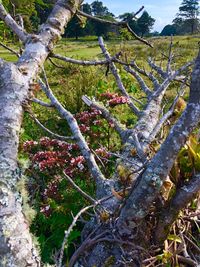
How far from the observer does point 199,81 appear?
2.20 meters

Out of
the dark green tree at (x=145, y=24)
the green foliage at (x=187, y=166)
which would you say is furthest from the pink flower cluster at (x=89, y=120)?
the dark green tree at (x=145, y=24)


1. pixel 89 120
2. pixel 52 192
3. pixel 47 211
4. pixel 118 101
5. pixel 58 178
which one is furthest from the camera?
pixel 118 101

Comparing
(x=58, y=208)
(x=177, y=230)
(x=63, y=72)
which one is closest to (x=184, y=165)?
(x=177, y=230)

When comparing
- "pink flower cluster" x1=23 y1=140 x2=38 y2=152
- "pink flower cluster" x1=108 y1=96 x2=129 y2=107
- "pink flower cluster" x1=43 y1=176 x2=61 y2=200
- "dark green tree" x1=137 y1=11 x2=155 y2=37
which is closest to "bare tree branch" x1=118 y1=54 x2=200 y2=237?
"pink flower cluster" x1=43 y1=176 x2=61 y2=200

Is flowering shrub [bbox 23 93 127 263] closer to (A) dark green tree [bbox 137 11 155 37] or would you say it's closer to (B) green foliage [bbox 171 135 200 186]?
(B) green foliage [bbox 171 135 200 186]

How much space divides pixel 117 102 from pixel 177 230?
2.81 meters

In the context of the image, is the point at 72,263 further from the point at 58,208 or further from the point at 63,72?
the point at 63,72

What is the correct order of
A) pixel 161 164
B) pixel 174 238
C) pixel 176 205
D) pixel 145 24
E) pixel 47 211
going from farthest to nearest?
pixel 145 24, pixel 47 211, pixel 174 238, pixel 176 205, pixel 161 164

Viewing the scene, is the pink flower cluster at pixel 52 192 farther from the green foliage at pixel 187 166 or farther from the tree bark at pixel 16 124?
the tree bark at pixel 16 124

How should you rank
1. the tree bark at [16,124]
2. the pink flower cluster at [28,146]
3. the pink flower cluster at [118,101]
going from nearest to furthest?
the tree bark at [16,124], the pink flower cluster at [28,146], the pink flower cluster at [118,101]

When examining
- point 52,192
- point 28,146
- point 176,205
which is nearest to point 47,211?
point 52,192

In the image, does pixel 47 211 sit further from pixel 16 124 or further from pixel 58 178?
pixel 16 124

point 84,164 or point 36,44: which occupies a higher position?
point 36,44

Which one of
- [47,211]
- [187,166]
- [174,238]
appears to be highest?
[187,166]
